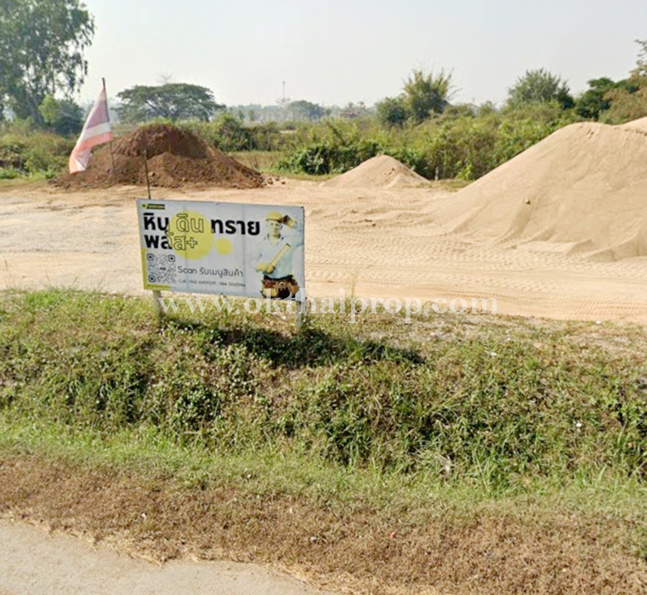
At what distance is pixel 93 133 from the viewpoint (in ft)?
20.1

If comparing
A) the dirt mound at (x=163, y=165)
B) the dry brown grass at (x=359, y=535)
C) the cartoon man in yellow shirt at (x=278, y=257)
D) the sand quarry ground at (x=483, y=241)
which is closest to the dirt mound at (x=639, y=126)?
the sand quarry ground at (x=483, y=241)

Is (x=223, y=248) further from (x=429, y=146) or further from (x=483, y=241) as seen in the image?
(x=429, y=146)

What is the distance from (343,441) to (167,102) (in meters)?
62.1

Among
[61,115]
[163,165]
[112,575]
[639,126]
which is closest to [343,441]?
[112,575]

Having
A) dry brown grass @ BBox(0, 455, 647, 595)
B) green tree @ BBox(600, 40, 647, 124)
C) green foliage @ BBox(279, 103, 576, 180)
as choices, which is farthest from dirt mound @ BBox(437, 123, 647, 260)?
green tree @ BBox(600, 40, 647, 124)

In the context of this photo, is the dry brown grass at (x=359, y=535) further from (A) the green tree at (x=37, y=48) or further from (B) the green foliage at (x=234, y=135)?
(A) the green tree at (x=37, y=48)

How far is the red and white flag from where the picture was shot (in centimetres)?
612

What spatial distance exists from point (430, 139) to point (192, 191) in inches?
389

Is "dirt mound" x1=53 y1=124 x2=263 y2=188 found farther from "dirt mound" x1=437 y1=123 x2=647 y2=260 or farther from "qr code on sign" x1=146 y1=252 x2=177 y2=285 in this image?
"qr code on sign" x1=146 y1=252 x2=177 y2=285

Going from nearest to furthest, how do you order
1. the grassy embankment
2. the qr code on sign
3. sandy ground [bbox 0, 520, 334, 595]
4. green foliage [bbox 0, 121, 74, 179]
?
sandy ground [bbox 0, 520, 334, 595] → the grassy embankment → the qr code on sign → green foliage [bbox 0, 121, 74, 179]

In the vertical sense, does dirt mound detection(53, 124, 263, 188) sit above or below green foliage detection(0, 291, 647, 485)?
above

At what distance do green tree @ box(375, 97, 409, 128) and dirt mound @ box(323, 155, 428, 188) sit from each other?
55.5ft

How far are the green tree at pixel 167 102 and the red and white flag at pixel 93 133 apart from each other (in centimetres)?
5643

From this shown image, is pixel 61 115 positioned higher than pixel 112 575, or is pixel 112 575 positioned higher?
pixel 61 115
